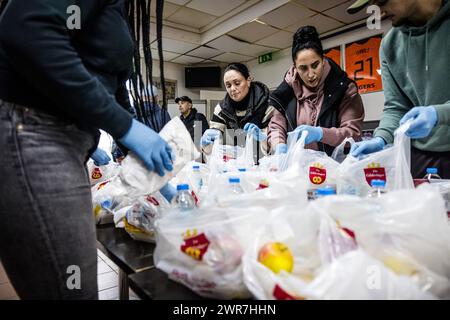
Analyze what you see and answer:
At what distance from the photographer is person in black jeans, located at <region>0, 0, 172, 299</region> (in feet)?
1.67

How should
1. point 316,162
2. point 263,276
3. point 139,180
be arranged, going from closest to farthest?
point 263,276 < point 139,180 < point 316,162

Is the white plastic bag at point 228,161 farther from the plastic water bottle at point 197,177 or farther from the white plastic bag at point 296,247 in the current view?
the white plastic bag at point 296,247

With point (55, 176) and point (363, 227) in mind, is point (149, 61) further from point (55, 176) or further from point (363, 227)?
point (363, 227)

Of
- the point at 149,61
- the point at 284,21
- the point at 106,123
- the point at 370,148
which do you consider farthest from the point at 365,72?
the point at 106,123

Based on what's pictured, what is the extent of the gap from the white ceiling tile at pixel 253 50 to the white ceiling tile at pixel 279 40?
0.58 feet

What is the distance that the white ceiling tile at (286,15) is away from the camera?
3.96 meters

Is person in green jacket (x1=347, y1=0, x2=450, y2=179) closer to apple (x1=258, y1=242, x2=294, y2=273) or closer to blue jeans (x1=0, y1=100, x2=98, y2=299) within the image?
apple (x1=258, y1=242, x2=294, y2=273)

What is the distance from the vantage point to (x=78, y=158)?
62 centimetres

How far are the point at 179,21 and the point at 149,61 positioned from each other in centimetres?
428

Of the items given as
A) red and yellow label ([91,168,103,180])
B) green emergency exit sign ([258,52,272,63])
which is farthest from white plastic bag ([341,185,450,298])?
green emergency exit sign ([258,52,272,63])

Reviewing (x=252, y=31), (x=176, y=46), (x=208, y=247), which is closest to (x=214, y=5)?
(x=252, y=31)

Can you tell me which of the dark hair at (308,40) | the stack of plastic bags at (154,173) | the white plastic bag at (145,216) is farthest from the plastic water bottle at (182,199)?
the dark hair at (308,40)

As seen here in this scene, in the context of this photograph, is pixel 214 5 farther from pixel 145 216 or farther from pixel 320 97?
pixel 145 216

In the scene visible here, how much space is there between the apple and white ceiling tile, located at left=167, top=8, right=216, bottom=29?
4356 millimetres
